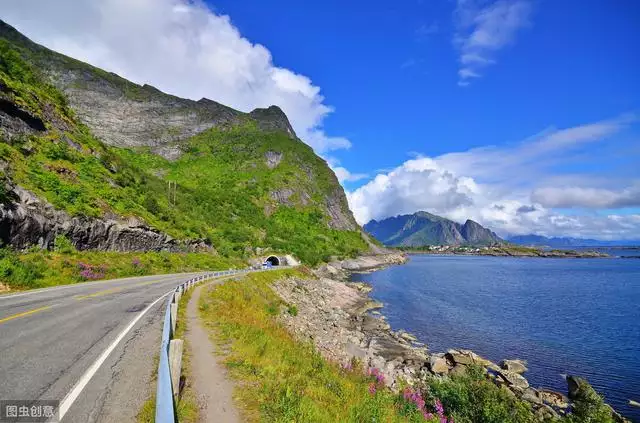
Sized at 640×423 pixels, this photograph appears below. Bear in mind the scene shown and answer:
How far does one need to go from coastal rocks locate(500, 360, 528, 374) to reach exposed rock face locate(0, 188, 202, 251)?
3924cm

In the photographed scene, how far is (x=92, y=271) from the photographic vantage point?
30500mm

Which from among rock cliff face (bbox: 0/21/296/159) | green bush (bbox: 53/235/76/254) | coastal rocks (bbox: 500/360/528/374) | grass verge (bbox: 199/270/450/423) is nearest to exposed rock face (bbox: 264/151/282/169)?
rock cliff face (bbox: 0/21/296/159)

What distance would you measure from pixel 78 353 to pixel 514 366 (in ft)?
101

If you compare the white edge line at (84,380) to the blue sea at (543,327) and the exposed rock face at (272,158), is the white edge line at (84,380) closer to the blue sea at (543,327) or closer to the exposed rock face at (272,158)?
the blue sea at (543,327)

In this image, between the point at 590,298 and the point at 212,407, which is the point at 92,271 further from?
the point at 590,298

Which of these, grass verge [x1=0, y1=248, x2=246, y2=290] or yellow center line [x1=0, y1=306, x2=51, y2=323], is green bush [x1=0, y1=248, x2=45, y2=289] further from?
yellow center line [x1=0, y1=306, x2=51, y2=323]

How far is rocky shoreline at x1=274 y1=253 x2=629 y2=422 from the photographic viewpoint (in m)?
23.7

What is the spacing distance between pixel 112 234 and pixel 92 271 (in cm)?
765

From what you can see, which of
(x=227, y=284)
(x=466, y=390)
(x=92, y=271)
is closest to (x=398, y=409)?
(x=466, y=390)

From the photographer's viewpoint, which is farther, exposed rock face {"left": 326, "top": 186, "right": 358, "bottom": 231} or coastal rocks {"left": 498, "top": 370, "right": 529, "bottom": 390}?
exposed rock face {"left": 326, "top": 186, "right": 358, "bottom": 231}

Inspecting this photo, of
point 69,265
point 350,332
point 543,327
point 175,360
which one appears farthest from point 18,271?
point 543,327

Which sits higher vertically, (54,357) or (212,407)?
(54,357)

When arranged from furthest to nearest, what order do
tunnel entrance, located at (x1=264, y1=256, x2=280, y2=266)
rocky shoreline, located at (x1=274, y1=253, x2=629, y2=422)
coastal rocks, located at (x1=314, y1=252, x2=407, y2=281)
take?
1. coastal rocks, located at (x1=314, y1=252, x2=407, y2=281)
2. tunnel entrance, located at (x1=264, y1=256, x2=280, y2=266)
3. rocky shoreline, located at (x1=274, y1=253, x2=629, y2=422)

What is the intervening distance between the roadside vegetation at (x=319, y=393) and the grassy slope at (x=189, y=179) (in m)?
23.4
